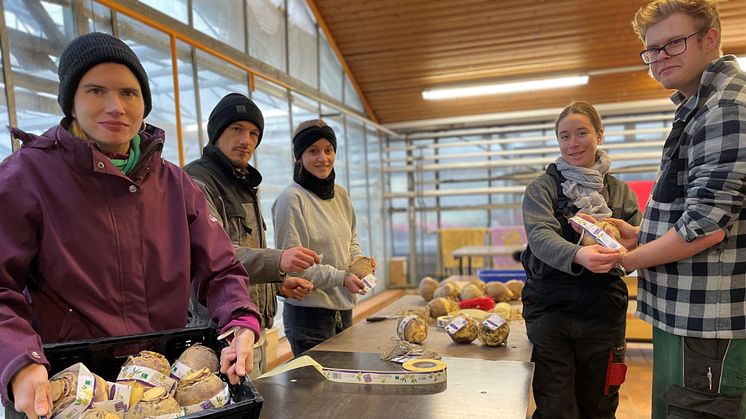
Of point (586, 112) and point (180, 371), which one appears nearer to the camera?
point (180, 371)

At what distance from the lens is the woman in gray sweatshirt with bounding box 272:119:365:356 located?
220 centimetres

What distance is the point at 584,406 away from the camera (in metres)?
1.94

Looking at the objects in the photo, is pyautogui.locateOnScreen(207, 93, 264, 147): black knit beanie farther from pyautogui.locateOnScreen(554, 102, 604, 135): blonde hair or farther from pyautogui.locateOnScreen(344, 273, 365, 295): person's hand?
pyautogui.locateOnScreen(554, 102, 604, 135): blonde hair

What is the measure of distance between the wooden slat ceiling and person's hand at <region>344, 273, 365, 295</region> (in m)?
4.01

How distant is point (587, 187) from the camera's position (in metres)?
1.89

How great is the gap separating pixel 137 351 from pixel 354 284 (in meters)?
1.14

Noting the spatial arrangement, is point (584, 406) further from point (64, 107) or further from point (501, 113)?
point (501, 113)

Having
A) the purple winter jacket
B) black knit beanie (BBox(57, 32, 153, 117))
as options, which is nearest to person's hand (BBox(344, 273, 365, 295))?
the purple winter jacket

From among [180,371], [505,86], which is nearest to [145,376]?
[180,371]

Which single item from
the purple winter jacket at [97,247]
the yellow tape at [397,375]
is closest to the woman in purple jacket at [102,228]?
the purple winter jacket at [97,247]

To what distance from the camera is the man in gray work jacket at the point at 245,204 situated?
5.91 feet

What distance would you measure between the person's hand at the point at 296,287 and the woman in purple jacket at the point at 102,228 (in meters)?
0.71

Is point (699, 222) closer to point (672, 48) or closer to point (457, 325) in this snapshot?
point (672, 48)

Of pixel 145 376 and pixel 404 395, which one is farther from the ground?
pixel 145 376
